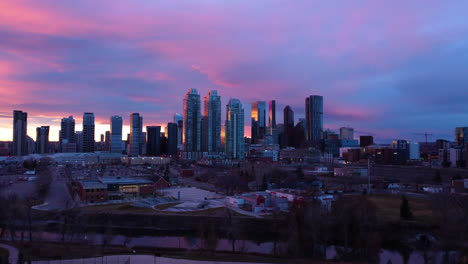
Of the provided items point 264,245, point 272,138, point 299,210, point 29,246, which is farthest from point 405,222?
point 272,138

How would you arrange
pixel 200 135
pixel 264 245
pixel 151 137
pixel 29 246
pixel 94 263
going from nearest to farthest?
pixel 94 263 → pixel 29 246 → pixel 264 245 → pixel 200 135 → pixel 151 137

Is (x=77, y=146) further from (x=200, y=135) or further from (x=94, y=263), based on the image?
(x=94, y=263)

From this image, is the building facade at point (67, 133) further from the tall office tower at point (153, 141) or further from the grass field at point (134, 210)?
the grass field at point (134, 210)

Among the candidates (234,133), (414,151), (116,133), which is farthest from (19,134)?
(414,151)

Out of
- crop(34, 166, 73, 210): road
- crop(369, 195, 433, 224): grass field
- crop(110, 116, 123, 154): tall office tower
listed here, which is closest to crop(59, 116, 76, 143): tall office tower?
crop(110, 116, 123, 154): tall office tower

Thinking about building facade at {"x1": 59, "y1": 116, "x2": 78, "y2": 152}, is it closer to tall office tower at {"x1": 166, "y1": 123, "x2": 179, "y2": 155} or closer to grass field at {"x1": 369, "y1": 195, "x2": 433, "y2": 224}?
tall office tower at {"x1": 166, "y1": 123, "x2": 179, "y2": 155}

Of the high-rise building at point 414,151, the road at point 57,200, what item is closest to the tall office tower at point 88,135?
the road at point 57,200
